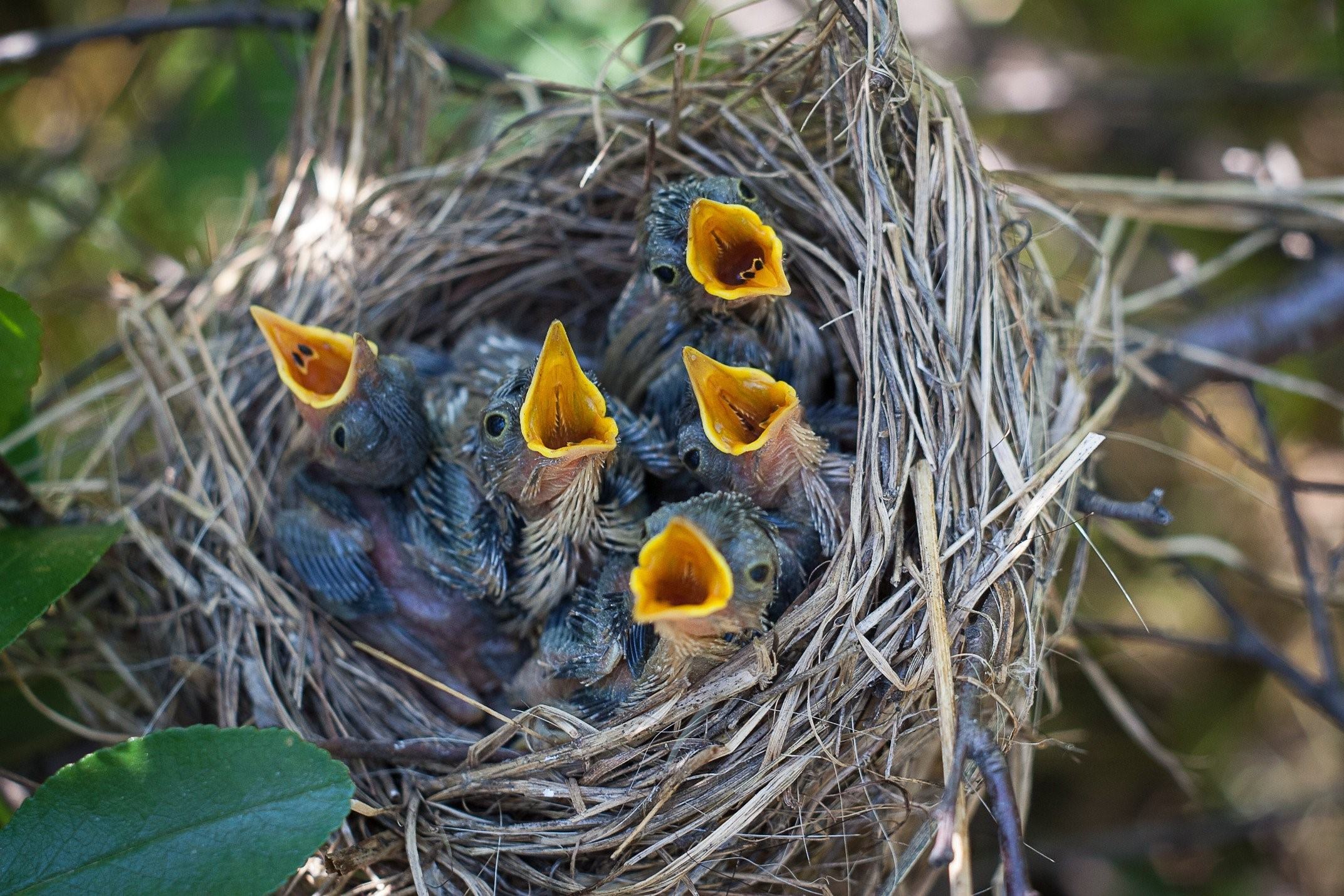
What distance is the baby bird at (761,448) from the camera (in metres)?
1.15

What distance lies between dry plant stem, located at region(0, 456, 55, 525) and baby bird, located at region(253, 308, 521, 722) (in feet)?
0.94

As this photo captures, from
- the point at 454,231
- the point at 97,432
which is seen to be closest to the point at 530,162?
the point at 454,231

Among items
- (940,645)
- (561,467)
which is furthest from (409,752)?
(940,645)

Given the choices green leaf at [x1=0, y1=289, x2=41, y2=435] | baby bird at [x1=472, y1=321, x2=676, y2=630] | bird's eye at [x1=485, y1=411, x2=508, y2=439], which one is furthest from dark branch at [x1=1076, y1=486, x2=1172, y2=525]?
green leaf at [x1=0, y1=289, x2=41, y2=435]

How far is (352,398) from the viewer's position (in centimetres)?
129

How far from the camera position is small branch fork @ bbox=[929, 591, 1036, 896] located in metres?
0.82

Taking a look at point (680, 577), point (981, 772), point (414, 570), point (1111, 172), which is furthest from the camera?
point (1111, 172)

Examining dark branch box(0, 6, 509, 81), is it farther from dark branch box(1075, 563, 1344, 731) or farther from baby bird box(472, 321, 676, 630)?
dark branch box(1075, 563, 1344, 731)

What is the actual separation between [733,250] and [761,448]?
250 millimetres

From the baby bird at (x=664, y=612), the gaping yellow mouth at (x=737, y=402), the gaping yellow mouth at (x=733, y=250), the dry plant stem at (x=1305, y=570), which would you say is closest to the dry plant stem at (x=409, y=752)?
the baby bird at (x=664, y=612)

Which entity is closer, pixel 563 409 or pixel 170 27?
pixel 563 409

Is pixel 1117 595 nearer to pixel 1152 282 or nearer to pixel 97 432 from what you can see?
pixel 1152 282

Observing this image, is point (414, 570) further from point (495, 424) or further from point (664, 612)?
point (664, 612)

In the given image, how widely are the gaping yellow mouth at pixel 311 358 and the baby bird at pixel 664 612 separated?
1.36 feet
